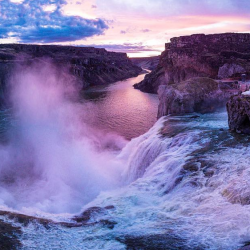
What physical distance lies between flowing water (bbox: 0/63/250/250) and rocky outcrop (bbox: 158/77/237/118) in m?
1.70

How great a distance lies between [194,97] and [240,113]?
10.1 m

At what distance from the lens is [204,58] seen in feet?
181

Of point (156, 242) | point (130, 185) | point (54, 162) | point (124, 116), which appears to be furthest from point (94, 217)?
point (124, 116)

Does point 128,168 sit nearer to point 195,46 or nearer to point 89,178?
point 89,178

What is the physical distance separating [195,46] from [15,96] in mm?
37893

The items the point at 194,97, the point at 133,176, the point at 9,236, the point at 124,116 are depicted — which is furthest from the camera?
the point at 124,116

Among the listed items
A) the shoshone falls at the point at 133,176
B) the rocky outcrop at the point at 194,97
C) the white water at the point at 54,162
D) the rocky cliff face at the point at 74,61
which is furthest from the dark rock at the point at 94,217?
the rocky cliff face at the point at 74,61

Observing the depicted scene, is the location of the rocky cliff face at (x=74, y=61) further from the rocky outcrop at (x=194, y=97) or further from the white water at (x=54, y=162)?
the rocky outcrop at (x=194, y=97)

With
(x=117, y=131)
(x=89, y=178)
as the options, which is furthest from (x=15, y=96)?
(x=89, y=178)

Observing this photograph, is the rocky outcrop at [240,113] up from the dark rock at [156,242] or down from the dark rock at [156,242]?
up

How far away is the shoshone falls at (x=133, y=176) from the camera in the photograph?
27.7 ft

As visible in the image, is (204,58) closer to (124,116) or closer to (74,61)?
(124,116)

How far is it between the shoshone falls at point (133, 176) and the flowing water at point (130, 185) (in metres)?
0.04

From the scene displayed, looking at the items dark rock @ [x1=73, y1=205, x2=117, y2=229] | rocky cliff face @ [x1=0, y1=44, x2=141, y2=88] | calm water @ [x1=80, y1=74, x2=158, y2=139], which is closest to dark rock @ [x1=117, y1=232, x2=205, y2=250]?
dark rock @ [x1=73, y1=205, x2=117, y2=229]
